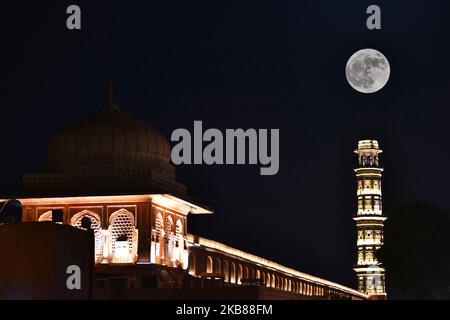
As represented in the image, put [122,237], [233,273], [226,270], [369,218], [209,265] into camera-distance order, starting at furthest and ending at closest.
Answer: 1. [369,218]
2. [233,273]
3. [226,270]
4. [209,265]
5. [122,237]

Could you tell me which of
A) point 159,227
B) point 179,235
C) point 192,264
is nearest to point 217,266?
point 192,264

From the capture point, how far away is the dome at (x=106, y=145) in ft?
189

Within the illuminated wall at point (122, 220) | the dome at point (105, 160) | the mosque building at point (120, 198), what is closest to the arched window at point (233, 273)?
the mosque building at point (120, 198)

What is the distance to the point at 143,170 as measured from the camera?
56.5m

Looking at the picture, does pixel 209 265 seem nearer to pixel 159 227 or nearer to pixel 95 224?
pixel 159 227

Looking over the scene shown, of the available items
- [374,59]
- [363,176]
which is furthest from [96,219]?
[363,176]

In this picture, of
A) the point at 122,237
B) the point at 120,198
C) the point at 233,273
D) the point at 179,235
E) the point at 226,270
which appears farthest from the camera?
the point at 233,273

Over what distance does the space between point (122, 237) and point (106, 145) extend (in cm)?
403

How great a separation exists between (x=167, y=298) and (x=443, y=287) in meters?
26.4

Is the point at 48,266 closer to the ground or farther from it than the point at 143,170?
closer to the ground

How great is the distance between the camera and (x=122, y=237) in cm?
5616

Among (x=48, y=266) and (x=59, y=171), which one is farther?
(x=59, y=171)

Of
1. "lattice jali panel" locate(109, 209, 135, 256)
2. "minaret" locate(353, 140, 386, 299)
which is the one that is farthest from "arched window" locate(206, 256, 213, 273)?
"minaret" locate(353, 140, 386, 299)
